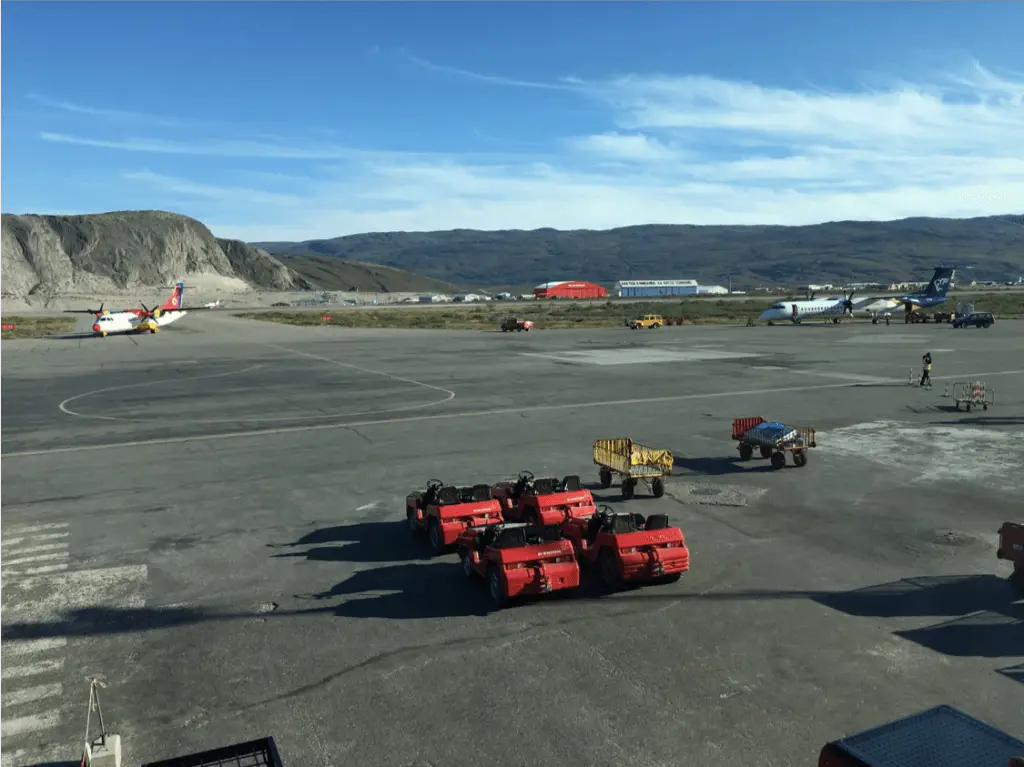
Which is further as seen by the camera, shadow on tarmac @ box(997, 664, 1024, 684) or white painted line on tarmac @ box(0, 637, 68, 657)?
white painted line on tarmac @ box(0, 637, 68, 657)

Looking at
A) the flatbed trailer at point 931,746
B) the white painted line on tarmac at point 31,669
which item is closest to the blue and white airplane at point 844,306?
the white painted line on tarmac at point 31,669

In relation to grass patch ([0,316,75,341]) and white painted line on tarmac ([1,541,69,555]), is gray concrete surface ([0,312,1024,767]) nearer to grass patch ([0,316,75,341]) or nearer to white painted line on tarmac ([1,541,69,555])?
white painted line on tarmac ([1,541,69,555])

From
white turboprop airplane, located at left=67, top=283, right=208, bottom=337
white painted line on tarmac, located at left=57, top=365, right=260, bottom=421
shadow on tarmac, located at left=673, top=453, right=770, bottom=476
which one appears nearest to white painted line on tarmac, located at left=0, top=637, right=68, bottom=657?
shadow on tarmac, located at left=673, top=453, right=770, bottom=476

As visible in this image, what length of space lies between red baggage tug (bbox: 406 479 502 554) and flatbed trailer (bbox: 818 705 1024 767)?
42.8ft

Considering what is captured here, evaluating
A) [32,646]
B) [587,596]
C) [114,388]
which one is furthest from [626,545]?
[114,388]

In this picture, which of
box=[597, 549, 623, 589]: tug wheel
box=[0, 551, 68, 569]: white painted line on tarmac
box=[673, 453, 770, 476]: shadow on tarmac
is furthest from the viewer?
box=[673, 453, 770, 476]: shadow on tarmac

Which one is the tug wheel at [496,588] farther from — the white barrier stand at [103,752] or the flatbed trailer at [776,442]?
the flatbed trailer at [776,442]

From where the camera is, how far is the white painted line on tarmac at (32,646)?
45.6ft

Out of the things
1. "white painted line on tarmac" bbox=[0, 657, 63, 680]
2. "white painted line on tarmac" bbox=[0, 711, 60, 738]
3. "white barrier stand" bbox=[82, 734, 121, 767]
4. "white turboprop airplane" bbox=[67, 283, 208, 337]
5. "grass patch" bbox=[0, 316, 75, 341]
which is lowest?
"white painted line on tarmac" bbox=[0, 657, 63, 680]

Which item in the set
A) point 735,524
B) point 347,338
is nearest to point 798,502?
point 735,524

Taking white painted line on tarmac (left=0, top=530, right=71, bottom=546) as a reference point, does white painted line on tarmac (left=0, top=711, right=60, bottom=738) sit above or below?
above

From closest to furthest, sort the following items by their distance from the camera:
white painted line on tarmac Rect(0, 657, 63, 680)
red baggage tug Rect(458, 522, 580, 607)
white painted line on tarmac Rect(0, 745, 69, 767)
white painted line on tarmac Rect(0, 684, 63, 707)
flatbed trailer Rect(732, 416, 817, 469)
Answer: white painted line on tarmac Rect(0, 745, 69, 767) → white painted line on tarmac Rect(0, 684, 63, 707) → white painted line on tarmac Rect(0, 657, 63, 680) → red baggage tug Rect(458, 522, 580, 607) → flatbed trailer Rect(732, 416, 817, 469)

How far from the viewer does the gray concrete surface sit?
11.2 meters

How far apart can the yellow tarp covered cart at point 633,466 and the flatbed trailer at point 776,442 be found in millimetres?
4375
